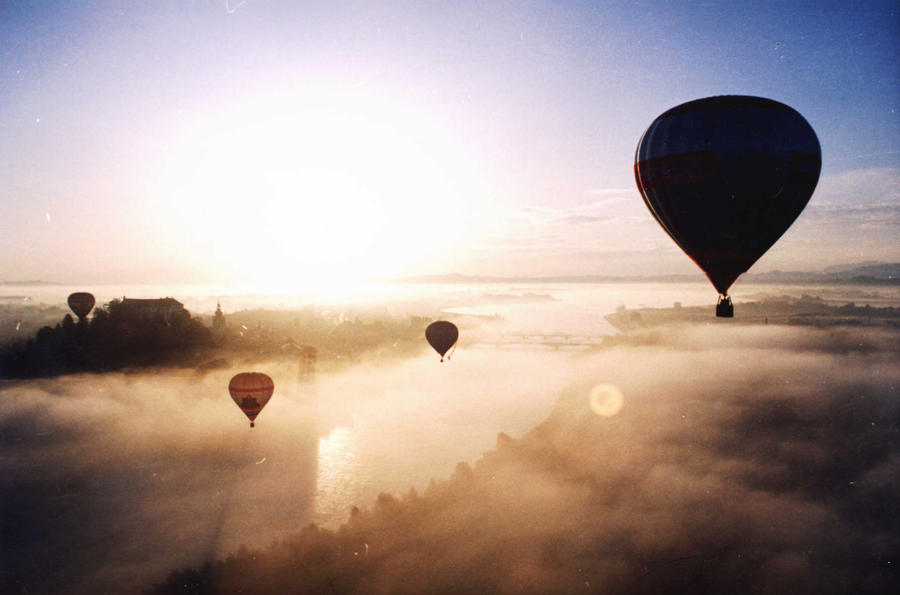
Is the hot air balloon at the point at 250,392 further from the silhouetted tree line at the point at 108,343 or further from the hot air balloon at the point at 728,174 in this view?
the silhouetted tree line at the point at 108,343

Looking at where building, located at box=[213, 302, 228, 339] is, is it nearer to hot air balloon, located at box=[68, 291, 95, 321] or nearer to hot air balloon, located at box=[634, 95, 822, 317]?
hot air balloon, located at box=[68, 291, 95, 321]

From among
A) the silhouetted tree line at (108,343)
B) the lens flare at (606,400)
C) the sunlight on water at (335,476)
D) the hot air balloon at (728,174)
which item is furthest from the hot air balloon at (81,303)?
the lens flare at (606,400)

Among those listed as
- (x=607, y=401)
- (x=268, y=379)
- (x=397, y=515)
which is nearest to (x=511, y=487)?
(x=397, y=515)

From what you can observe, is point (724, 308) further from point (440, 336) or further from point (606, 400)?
point (606, 400)

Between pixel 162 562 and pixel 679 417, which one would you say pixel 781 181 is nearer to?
pixel 162 562

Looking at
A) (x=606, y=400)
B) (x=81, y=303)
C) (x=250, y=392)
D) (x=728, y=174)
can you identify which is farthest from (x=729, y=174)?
(x=606, y=400)

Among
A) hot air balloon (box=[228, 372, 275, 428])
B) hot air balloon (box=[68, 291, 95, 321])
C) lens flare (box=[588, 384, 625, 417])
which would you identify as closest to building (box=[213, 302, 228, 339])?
hot air balloon (box=[68, 291, 95, 321])
